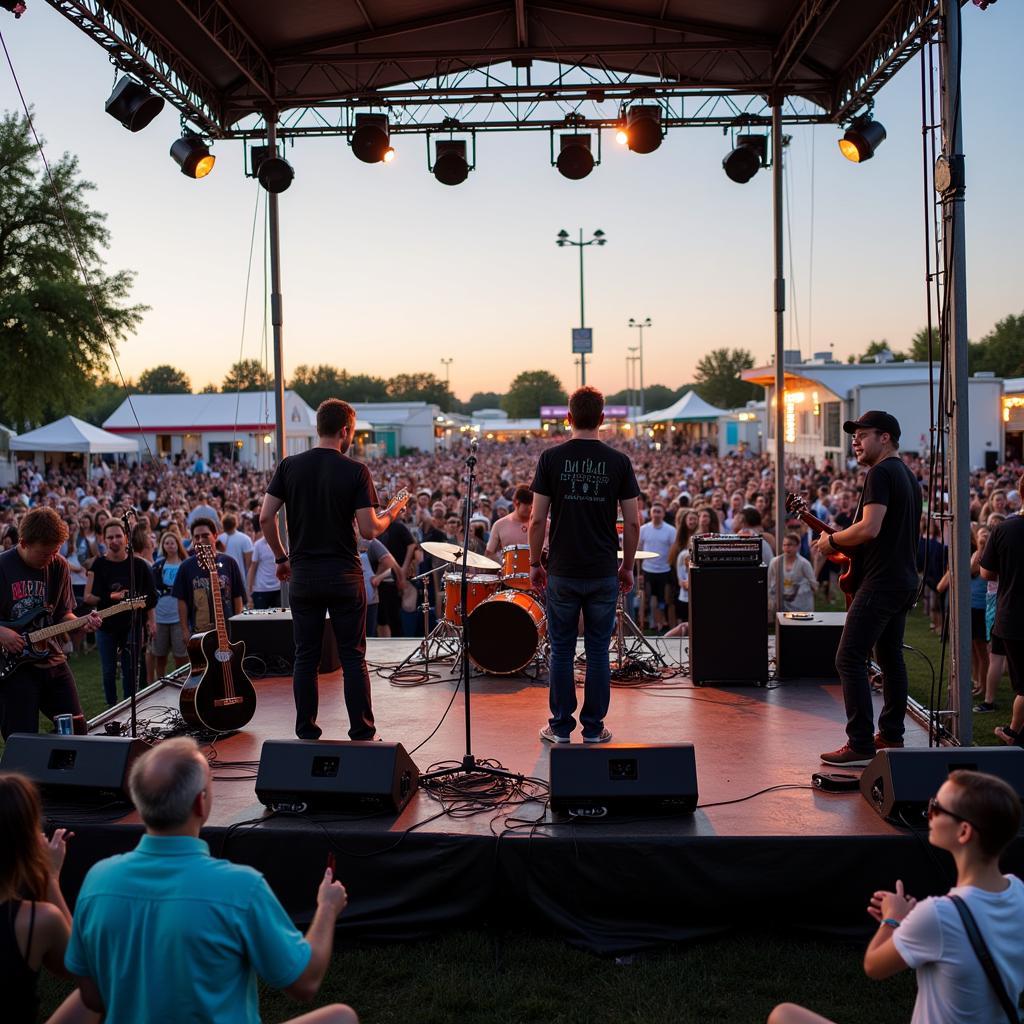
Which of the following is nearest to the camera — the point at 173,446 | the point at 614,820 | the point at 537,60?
the point at 614,820

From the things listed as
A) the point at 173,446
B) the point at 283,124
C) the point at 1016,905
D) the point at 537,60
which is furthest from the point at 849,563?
the point at 173,446

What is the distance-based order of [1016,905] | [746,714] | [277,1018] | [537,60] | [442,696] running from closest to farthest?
1. [1016,905]
2. [277,1018]
3. [746,714]
4. [442,696]
5. [537,60]

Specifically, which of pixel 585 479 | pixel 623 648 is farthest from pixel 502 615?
pixel 585 479

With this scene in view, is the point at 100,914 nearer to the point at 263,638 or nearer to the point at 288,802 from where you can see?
the point at 288,802

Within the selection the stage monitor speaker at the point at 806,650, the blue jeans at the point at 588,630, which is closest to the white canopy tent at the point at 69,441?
the stage monitor speaker at the point at 806,650

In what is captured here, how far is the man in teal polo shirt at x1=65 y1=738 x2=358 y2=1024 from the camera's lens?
226 centimetres

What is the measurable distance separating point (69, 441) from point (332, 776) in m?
30.3

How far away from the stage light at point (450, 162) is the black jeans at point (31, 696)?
21.0 ft

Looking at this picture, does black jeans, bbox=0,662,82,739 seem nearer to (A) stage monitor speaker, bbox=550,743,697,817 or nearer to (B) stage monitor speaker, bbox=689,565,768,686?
(A) stage monitor speaker, bbox=550,743,697,817

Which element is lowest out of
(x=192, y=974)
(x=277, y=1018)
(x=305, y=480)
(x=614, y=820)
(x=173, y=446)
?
(x=277, y=1018)

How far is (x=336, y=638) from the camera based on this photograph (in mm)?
5461

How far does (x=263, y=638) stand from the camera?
8078 mm

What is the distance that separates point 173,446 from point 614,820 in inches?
2054

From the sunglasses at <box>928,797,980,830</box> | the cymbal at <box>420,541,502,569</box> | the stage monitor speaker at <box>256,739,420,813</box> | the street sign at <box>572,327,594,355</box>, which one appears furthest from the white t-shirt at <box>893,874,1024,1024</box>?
the street sign at <box>572,327,594,355</box>
